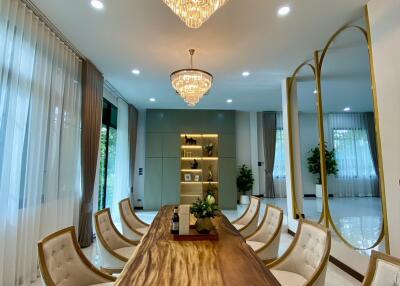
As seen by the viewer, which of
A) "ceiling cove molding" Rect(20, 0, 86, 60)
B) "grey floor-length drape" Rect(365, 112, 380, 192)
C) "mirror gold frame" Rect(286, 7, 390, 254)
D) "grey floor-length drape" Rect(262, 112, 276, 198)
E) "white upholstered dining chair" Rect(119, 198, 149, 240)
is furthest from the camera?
"grey floor-length drape" Rect(365, 112, 380, 192)

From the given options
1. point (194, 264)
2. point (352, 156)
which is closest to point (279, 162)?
point (352, 156)

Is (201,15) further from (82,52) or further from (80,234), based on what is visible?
(80,234)

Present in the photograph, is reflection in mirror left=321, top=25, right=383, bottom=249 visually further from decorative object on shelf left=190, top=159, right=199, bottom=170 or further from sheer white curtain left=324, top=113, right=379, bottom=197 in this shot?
decorative object on shelf left=190, top=159, right=199, bottom=170

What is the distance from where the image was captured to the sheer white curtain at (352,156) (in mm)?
9352

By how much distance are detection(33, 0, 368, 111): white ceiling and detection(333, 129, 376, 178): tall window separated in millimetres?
5960

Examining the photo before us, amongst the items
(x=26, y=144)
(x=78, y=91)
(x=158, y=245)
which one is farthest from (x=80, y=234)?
(x=158, y=245)

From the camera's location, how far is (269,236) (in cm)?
288

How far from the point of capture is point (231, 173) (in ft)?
26.0

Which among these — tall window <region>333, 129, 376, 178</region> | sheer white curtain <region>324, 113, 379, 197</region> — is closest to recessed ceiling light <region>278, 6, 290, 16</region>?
sheer white curtain <region>324, 113, 379, 197</region>

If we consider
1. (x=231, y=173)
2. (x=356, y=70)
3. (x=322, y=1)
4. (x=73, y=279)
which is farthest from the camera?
(x=231, y=173)

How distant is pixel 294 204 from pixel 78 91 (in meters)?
5.00

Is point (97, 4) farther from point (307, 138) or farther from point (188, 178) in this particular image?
point (307, 138)

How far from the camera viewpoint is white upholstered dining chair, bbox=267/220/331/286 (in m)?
1.80

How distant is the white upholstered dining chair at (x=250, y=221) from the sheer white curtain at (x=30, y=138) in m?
2.76
